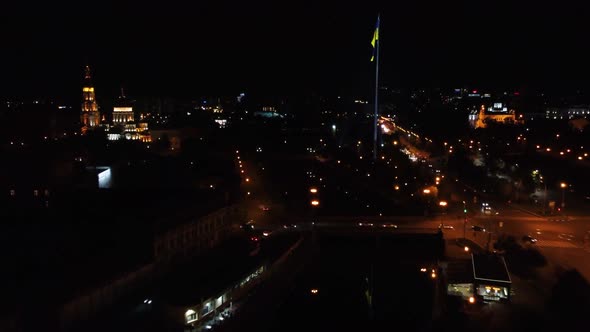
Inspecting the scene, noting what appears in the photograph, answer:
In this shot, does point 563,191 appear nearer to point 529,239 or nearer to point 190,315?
point 529,239

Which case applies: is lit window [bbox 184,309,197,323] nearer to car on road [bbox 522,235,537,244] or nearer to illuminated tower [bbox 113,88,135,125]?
car on road [bbox 522,235,537,244]

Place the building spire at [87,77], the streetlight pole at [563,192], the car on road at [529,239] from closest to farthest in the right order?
the car on road at [529,239], the streetlight pole at [563,192], the building spire at [87,77]

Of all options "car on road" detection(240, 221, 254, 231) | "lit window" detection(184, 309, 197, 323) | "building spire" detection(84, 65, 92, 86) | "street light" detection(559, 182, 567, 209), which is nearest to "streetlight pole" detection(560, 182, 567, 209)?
"street light" detection(559, 182, 567, 209)

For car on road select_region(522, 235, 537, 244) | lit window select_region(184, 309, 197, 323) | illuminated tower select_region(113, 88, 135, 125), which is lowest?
lit window select_region(184, 309, 197, 323)

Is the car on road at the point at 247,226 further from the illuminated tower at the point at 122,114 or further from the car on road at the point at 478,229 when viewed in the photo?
the illuminated tower at the point at 122,114

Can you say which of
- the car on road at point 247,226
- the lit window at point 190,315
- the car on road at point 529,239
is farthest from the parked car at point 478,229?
the lit window at point 190,315

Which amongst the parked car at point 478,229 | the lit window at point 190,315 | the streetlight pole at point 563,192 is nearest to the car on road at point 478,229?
the parked car at point 478,229

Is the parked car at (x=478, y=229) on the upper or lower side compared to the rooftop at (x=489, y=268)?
upper

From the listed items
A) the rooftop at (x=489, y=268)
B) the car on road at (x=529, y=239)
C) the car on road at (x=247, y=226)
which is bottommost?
the rooftop at (x=489, y=268)

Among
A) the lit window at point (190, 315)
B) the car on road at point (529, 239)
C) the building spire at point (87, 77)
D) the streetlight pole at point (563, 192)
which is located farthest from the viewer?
the building spire at point (87, 77)

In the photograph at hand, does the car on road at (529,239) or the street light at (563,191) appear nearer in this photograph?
the car on road at (529,239)

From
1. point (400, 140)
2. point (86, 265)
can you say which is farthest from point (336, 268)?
point (400, 140)

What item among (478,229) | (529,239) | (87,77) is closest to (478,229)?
(478,229)
